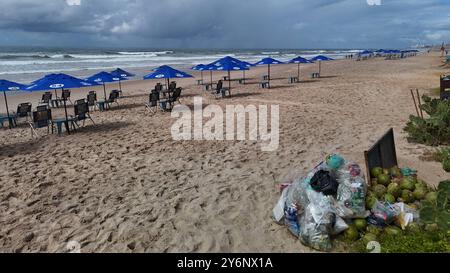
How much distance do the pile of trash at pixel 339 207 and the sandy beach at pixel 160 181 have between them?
0.87ft

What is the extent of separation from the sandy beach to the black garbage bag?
0.68 meters

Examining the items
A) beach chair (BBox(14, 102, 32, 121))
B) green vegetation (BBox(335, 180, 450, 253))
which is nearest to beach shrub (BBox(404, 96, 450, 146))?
green vegetation (BBox(335, 180, 450, 253))

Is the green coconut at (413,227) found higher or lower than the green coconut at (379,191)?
lower

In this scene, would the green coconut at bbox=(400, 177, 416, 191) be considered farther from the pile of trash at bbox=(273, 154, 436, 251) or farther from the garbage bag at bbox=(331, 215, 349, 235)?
the garbage bag at bbox=(331, 215, 349, 235)

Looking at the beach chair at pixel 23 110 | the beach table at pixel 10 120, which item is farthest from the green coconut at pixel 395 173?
the beach chair at pixel 23 110

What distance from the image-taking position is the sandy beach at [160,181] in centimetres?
404

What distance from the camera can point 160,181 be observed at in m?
5.74

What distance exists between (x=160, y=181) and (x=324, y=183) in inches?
118

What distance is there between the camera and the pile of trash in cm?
362

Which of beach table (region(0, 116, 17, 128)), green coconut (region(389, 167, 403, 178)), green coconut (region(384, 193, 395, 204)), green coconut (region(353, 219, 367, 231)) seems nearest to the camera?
green coconut (region(353, 219, 367, 231))

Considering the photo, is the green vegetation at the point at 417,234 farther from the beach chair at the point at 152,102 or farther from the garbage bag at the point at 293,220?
the beach chair at the point at 152,102

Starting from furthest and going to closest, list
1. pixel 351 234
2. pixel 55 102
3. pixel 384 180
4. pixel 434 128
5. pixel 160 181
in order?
pixel 55 102
pixel 434 128
pixel 160 181
pixel 384 180
pixel 351 234

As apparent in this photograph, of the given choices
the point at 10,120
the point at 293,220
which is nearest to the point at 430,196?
the point at 293,220

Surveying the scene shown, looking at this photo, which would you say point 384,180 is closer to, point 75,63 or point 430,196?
point 430,196
